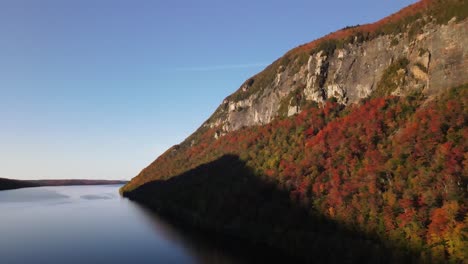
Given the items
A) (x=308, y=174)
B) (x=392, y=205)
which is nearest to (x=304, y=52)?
(x=308, y=174)

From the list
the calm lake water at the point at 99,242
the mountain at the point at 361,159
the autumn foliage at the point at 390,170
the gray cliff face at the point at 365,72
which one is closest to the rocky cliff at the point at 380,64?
the gray cliff face at the point at 365,72

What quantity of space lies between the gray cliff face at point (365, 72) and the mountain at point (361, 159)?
0.97 feet

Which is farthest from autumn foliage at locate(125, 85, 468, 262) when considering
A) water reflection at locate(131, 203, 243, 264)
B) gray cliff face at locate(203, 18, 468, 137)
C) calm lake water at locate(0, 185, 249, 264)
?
calm lake water at locate(0, 185, 249, 264)

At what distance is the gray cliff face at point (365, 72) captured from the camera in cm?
7075

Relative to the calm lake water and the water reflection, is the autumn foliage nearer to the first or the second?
the water reflection

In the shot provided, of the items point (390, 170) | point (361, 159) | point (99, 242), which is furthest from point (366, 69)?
point (99, 242)

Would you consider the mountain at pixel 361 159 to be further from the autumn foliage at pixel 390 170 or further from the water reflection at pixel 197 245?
the water reflection at pixel 197 245

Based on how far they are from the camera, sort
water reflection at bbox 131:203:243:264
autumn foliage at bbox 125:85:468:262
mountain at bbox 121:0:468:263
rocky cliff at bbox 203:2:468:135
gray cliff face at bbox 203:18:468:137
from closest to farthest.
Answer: autumn foliage at bbox 125:85:468:262, mountain at bbox 121:0:468:263, water reflection at bbox 131:203:243:264, gray cliff face at bbox 203:18:468:137, rocky cliff at bbox 203:2:468:135

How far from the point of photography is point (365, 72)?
309 feet

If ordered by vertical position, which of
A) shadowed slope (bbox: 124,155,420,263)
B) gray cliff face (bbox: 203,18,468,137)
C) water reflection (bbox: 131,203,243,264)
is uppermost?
gray cliff face (bbox: 203,18,468,137)

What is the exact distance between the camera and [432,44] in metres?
76.2

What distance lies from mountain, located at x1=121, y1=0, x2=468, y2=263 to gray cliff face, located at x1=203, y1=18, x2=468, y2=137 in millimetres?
295

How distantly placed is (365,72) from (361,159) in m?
36.2

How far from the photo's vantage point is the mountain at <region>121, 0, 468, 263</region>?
153ft
